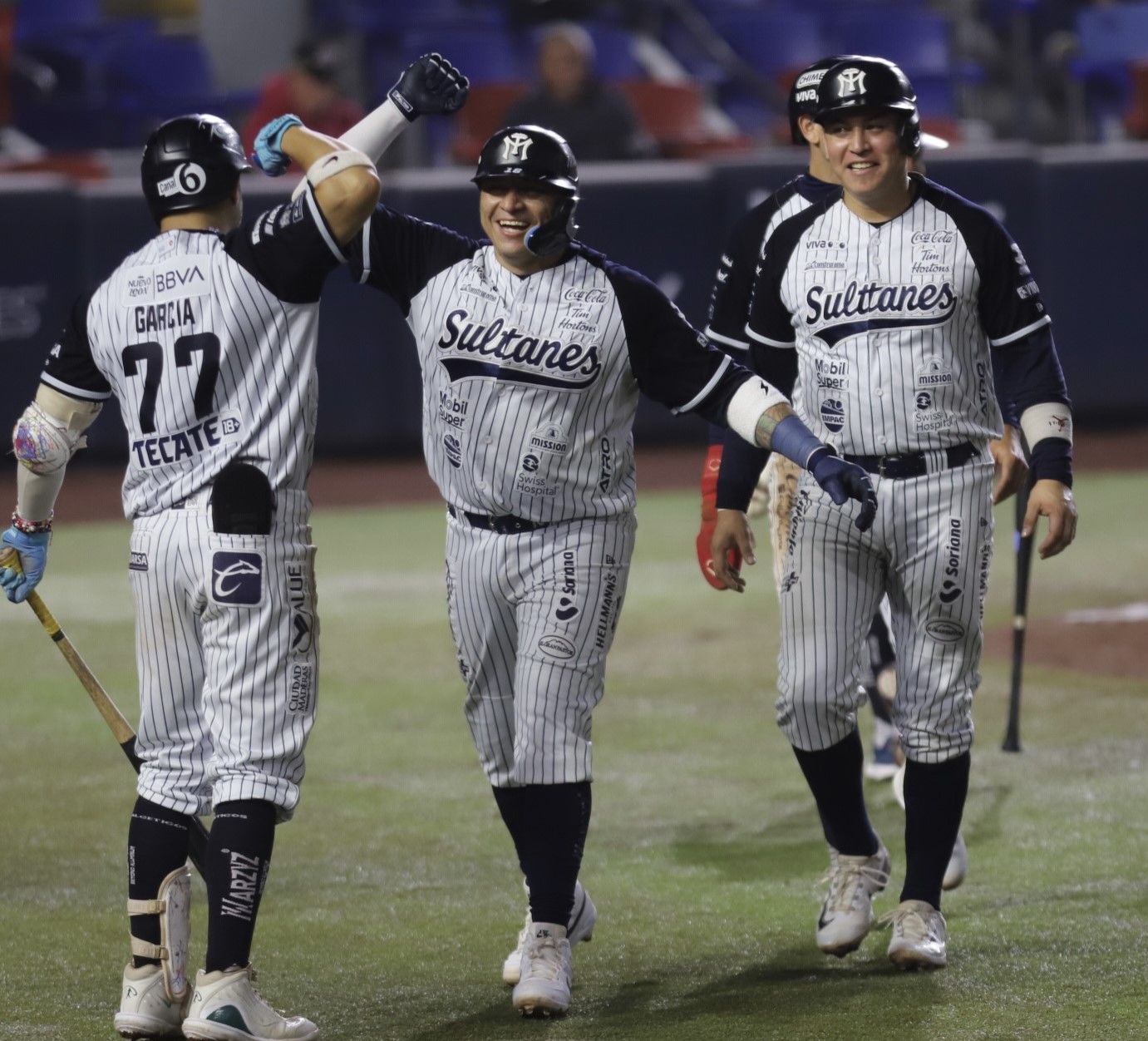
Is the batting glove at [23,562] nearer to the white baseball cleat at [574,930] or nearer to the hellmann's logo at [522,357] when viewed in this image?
the hellmann's logo at [522,357]

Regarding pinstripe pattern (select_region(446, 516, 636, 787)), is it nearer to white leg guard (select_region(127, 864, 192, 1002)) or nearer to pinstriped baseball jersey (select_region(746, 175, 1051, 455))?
pinstriped baseball jersey (select_region(746, 175, 1051, 455))

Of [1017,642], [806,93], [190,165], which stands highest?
[806,93]

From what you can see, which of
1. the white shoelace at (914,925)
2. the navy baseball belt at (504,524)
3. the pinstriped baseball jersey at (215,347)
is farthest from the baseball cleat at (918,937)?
the pinstriped baseball jersey at (215,347)

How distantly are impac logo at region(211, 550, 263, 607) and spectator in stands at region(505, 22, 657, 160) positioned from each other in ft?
32.0

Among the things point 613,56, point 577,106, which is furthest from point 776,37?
point 577,106

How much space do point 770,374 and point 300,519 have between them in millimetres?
1295

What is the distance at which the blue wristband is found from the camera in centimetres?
416

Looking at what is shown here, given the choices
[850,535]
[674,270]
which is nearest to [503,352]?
[850,535]

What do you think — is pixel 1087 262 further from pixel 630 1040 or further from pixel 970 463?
pixel 630 1040

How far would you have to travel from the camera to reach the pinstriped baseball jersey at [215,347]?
4.04 metres

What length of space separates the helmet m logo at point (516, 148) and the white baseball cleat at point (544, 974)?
166 cm

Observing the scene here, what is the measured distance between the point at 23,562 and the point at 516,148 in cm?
145

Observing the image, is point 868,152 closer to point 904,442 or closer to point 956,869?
point 904,442

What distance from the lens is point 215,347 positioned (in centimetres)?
404
